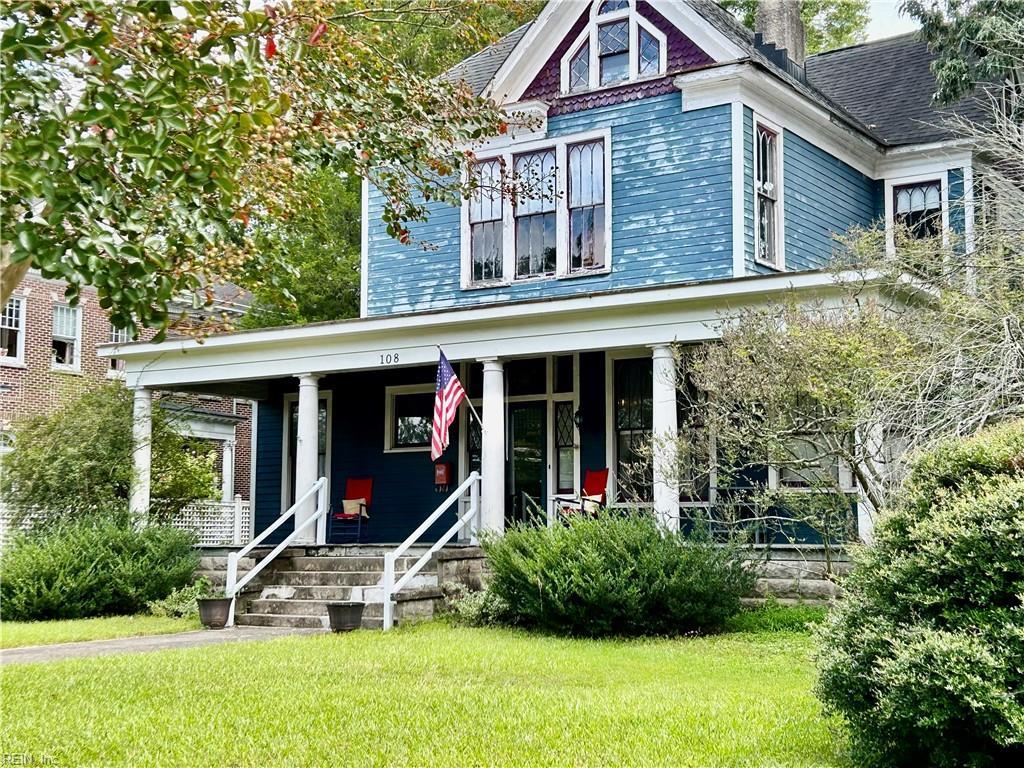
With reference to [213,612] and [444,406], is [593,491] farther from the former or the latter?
[213,612]

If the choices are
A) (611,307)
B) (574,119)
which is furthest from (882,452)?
(574,119)

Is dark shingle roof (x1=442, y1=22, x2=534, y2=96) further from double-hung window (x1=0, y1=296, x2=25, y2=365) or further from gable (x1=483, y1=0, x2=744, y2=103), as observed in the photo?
double-hung window (x1=0, y1=296, x2=25, y2=365)

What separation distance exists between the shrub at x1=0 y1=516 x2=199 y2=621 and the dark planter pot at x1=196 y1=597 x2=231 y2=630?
2.17 metres

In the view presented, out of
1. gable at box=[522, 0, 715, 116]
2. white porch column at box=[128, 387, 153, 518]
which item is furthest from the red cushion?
gable at box=[522, 0, 715, 116]

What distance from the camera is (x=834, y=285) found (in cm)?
1296

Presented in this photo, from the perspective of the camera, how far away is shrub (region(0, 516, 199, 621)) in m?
15.6

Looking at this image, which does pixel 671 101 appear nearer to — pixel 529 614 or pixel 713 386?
pixel 713 386

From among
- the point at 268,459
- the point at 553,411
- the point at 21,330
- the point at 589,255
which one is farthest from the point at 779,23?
the point at 21,330

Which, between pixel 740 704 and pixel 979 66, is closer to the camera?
pixel 740 704

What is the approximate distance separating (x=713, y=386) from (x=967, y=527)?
6224 mm

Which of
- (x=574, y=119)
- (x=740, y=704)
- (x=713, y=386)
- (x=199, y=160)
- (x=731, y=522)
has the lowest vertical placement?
(x=740, y=704)

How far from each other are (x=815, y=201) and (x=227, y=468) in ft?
66.5

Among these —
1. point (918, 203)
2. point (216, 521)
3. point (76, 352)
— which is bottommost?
point (216, 521)

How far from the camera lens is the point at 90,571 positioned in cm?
1569
